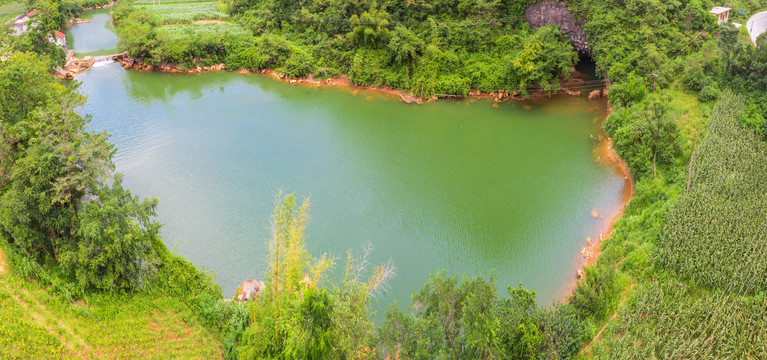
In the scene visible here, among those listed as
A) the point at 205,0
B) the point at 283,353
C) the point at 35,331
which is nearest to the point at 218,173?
the point at 35,331

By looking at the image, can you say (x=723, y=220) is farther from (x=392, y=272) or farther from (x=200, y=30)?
(x=200, y=30)

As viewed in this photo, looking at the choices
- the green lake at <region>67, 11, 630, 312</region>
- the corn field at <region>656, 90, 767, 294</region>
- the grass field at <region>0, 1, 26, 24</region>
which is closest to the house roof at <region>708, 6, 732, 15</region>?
the green lake at <region>67, 11, 630, 312</region>

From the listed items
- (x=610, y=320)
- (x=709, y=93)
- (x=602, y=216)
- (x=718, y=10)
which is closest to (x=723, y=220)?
(x=602, y=216)

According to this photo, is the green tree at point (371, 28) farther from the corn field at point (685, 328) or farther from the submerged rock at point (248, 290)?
the corn field at point (685, 328)

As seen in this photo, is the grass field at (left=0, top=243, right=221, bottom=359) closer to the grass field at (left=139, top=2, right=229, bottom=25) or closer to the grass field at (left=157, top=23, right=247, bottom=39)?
the grass field at (left=157, top=23, right=247, bottom=39)

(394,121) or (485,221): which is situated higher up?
(394,121)

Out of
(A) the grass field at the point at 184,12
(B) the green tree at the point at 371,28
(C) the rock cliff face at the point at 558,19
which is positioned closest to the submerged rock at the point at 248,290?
(B) the green tree at the point at 371,28

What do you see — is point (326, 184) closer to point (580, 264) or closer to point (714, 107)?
point (580, 264)
